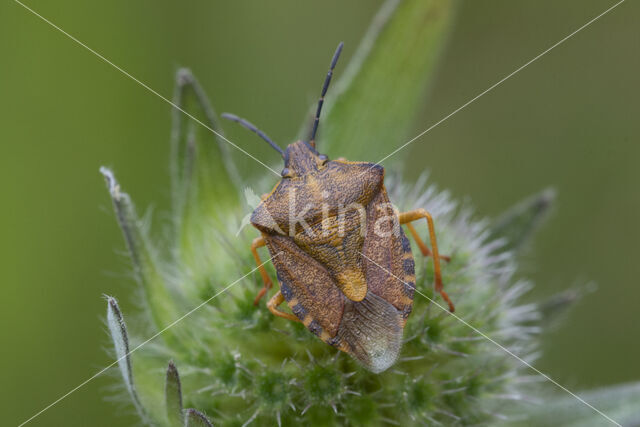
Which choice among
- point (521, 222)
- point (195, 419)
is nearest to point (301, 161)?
point (195, 419)

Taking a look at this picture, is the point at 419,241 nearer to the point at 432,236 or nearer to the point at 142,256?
the point at 432,236

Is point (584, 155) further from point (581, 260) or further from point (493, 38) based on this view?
point (493, 38)

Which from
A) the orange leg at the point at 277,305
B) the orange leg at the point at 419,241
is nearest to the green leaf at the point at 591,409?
the orange leg at the point at 419,241

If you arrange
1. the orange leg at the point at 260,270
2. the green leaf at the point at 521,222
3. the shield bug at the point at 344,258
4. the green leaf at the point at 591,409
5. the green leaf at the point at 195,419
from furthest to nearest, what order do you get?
the green leaf at the point at 521,222
the green leaf at the point at 591,409
the orange leg at the point at 260,270
the shield bug at the point at 344,258
the green leaf at the point at 195,419

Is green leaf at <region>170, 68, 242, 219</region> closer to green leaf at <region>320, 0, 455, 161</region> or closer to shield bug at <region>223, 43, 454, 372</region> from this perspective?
green leaf at <region>320, 0, 455, 161</region>

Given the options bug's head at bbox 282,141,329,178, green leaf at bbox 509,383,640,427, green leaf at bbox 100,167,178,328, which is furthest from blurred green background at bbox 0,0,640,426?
bug's head at bbox 282,141,329,178

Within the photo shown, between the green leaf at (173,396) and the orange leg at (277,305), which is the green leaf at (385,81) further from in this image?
the green leaf at (173,396)
